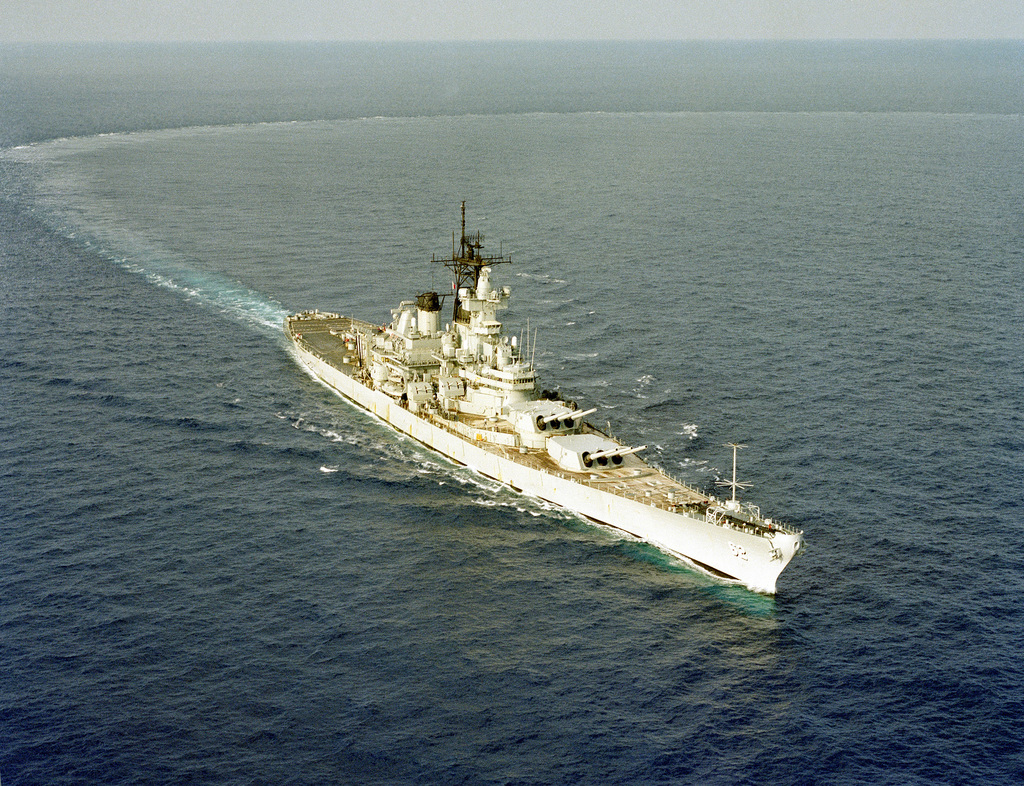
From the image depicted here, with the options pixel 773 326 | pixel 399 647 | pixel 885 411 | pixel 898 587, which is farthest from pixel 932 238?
pixel 399 647

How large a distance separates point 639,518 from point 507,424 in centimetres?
2019

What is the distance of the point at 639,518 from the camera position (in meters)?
80.5

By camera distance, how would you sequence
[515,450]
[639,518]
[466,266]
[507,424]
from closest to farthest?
[639,518] → [515,450] → [507,424] → [466,266]

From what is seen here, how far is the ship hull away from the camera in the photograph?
72500mm

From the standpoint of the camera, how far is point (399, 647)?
214 feet

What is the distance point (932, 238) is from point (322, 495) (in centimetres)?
10588

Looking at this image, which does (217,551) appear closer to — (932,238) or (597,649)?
(597,649)

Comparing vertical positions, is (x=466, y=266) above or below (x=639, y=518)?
above

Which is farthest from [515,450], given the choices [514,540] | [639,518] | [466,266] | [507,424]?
[466,266]

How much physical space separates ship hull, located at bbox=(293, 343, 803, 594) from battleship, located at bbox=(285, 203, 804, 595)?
100mm

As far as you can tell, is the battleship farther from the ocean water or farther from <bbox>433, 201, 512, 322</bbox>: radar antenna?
the ocean water

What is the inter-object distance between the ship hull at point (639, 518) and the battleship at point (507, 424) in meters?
0.10

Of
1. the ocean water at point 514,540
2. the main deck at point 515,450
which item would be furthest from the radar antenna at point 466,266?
the ocean water at point 514,540

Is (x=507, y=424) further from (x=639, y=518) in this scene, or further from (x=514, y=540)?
(x=639, y=518)
